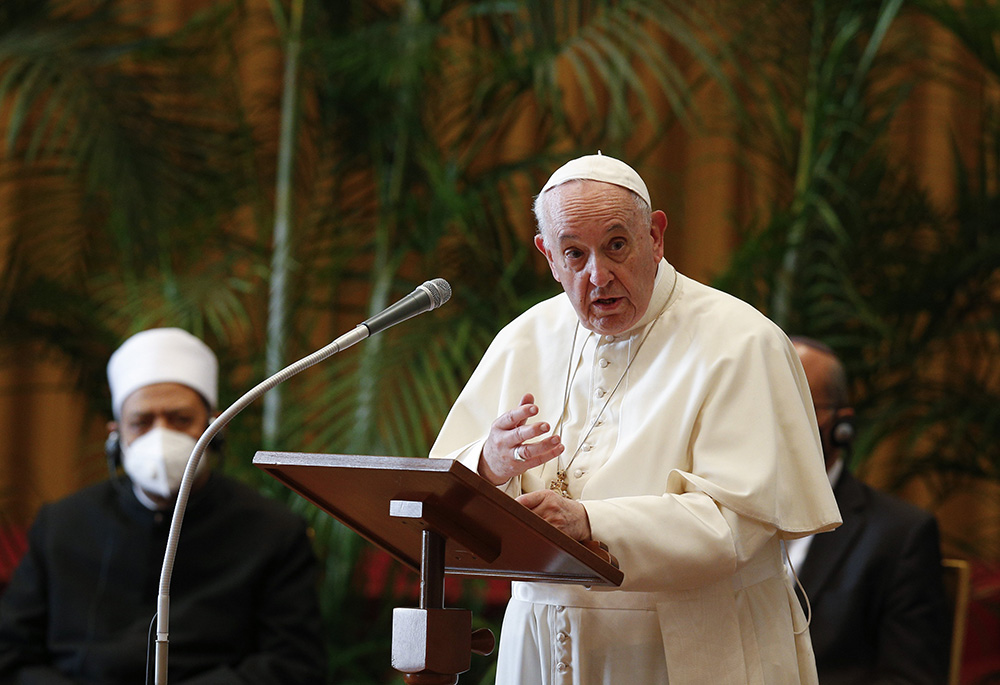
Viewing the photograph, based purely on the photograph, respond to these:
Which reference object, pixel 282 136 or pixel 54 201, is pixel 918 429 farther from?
pixel 54 201

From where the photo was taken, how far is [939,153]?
529cm

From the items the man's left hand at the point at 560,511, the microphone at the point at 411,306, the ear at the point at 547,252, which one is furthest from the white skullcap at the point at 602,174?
the man's left hand at the point at 560,511

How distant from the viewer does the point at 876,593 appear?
10.6 feet

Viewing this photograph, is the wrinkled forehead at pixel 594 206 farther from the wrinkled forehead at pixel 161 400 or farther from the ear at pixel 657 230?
the wrinkled forehead at pixel 161 400

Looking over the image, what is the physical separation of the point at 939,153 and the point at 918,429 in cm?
177

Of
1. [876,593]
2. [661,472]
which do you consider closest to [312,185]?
[876,593]

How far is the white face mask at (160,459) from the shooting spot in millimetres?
3338

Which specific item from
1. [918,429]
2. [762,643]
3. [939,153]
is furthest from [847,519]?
[939,153]

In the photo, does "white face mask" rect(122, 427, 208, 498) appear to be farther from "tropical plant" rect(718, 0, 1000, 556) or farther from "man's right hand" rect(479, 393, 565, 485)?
"tropical plant" rect(718, 0, 1000, 556)

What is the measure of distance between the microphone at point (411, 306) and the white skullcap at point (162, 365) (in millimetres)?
1657

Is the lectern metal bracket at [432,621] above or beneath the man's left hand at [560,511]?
beneath

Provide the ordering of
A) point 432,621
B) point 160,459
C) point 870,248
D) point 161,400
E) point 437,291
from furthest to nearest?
point 870,248 → point 161,400 → point 160,459 → point 437,291 → point 432,621

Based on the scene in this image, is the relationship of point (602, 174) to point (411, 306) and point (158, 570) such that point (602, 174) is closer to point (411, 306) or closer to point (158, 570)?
point (411, 306)

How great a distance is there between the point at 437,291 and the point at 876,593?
5.89ft
